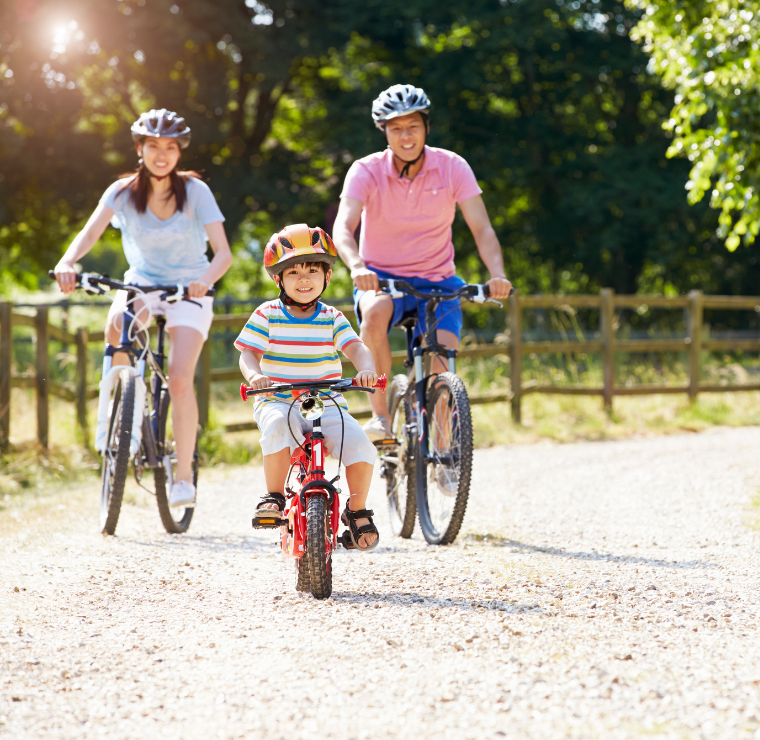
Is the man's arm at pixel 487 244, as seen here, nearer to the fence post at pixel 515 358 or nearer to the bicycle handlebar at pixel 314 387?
the bicycle handlebar at pixel 314 387

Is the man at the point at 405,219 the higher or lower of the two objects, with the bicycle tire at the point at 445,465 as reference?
higher

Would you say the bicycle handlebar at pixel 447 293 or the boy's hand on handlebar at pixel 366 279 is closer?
the boy's hand on handlebar at pixel 366 279

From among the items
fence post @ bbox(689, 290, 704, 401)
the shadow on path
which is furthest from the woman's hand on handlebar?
fence post @ bbox(689, 290, 704, 401)

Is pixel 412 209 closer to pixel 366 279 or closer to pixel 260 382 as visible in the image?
pixel 366 279

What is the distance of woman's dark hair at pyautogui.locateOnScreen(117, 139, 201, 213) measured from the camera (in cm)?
487

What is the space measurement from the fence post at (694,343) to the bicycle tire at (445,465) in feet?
26.4

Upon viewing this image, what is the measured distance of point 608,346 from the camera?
11.1 m

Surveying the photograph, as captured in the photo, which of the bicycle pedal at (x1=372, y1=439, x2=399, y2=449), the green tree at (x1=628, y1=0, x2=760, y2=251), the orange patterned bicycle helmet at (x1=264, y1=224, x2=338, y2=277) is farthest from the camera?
the green tree at (x1=628, y1=0, x2=760, y2=251)

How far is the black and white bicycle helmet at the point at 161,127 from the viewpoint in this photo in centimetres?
479

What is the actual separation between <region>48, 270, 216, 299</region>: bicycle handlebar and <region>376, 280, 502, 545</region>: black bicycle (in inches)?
Answer: 41.1

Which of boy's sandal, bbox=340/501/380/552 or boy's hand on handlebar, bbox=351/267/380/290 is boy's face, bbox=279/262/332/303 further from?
boy's sandal, bbox=340/501/380/552

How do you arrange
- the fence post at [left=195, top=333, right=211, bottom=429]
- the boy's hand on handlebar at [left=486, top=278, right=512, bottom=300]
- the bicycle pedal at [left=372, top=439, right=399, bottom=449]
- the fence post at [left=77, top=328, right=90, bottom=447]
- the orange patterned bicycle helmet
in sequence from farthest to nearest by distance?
the fence post at [left=195, top=333, right=211, bottom=429] → the fence post at [left=77, top=328, right=90, bottom=447] → the bicycle pedal at [left=372, top=439, right=399, bottom=449] → the boy's hand on handlebar at [left=486, top=278, right=512, bottom=300] → the orange patterned bicycle helmet

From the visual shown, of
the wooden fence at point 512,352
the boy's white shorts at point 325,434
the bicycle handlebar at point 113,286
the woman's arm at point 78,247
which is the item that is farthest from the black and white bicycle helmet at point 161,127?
the wooden fence at point 512,352

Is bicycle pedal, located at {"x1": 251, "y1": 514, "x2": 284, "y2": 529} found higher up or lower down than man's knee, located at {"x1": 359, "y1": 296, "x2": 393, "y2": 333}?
lower down
